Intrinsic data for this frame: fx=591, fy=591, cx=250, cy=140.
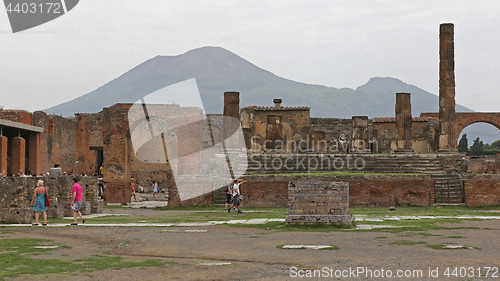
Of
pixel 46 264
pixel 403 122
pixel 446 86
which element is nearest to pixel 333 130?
pixel 403 122

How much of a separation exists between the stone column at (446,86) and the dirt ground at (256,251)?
1781cm

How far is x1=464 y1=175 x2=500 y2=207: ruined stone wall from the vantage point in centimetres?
2052

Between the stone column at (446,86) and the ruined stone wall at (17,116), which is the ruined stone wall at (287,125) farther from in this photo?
the ruined stone wall at (17,116)

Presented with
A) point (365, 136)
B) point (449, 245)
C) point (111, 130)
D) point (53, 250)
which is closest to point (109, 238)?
point (53, 250)

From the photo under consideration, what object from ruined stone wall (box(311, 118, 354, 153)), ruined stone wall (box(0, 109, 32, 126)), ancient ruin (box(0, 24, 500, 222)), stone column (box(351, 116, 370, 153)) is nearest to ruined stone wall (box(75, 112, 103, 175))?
ancient ruin (box(0, 24, 500, 222))

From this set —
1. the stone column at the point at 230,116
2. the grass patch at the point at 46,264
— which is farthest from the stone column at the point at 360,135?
the grass patch at the point at 46,264

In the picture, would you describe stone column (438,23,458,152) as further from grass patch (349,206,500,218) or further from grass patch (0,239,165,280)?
grass patch (0,239,165,280)

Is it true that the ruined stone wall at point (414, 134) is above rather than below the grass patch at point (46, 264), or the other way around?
above

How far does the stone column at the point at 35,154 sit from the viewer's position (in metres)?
31.5

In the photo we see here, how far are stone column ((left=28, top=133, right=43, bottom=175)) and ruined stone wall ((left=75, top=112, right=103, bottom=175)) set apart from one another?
282 inches

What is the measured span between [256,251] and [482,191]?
13.7m

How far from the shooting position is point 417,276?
7.05m

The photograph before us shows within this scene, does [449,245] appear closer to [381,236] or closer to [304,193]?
[381,236]

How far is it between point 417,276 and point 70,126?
3462cm
